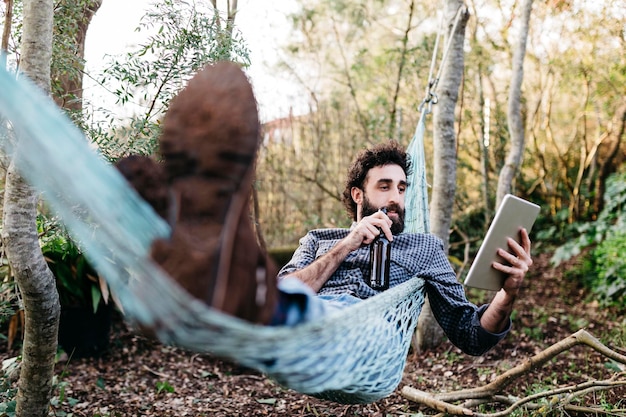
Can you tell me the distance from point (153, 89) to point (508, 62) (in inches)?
177

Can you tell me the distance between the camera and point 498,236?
5.02ft

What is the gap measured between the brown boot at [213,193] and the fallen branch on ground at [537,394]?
1351mm

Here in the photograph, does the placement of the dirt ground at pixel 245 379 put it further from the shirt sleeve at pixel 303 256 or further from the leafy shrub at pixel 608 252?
the shirt sleeve at pixel 303 256

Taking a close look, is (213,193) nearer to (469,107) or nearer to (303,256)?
(303,256)

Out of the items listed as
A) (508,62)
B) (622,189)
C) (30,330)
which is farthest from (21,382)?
(508,62)

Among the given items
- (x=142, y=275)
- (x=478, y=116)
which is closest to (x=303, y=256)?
(x=142, y=275)

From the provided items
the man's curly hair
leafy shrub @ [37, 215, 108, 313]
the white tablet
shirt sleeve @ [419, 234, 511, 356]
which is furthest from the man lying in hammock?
leafy shrub @ [37, 215, 108, 313]

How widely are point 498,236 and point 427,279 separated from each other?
0.96 ft

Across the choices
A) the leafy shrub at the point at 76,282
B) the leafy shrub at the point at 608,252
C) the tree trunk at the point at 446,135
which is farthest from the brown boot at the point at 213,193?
the leafy shrub at the point at 608,252

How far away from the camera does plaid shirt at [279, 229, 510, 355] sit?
1685mm

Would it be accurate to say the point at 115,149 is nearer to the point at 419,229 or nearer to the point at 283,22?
the point at 419,229

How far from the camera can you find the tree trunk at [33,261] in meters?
1.55

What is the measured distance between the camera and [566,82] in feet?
17.9

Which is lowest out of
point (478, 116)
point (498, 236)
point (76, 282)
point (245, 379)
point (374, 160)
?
point (245, 379)
